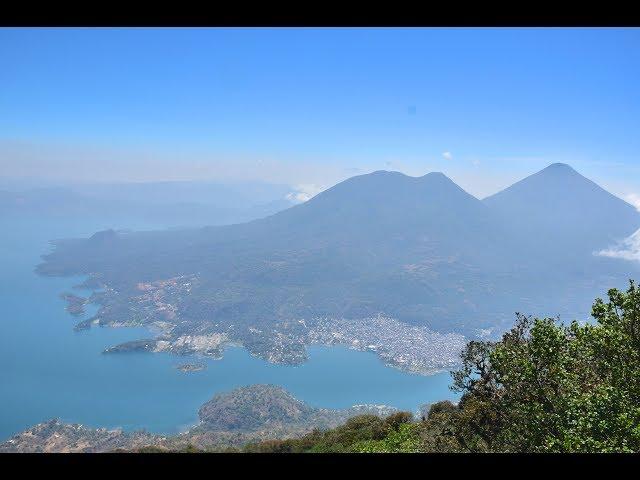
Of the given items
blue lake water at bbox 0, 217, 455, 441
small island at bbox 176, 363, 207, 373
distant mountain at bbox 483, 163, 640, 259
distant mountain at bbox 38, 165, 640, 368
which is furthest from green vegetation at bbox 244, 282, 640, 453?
distant mountain at bbox 483, 163, 640, 259

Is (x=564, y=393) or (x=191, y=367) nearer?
(x=564, y=393)

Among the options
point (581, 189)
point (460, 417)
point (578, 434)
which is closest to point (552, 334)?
point (578, 434)

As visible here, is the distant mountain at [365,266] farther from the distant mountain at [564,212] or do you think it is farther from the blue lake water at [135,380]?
the blue lake water at [135,380]

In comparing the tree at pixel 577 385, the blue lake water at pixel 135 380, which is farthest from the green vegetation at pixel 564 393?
the blue lake water at pixel 135 380

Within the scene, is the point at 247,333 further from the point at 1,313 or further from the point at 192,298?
the point at 1,313

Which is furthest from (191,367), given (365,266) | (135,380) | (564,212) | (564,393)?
(564,212)

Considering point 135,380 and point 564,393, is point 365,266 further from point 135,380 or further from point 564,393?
point 564,393

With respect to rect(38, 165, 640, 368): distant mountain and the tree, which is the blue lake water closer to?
rect(38, 165, 640, 368): distant mountain
